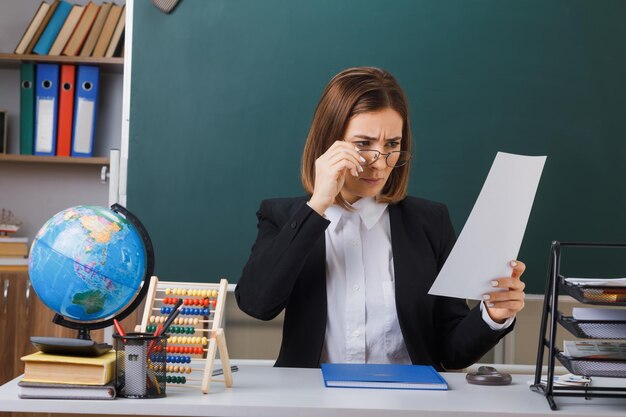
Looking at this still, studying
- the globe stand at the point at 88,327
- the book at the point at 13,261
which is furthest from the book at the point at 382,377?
the book at the point at 13,261

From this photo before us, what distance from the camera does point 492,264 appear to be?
1.69 meters

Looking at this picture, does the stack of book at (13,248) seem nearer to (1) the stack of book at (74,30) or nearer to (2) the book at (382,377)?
(1) the stack of book at (74,30)

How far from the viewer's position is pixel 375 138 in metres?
2.07

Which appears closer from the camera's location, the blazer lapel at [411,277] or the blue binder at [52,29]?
the blazer lapel at [411,277]

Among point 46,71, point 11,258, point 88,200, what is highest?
point 46,71

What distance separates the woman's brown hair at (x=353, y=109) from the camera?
2119 millimetres

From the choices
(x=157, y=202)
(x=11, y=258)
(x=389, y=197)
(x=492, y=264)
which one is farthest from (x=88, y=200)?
(x=492, y=264)

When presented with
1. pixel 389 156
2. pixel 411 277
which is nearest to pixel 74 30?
pixel 389 156

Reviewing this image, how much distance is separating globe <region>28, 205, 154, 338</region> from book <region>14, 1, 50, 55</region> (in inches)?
93.9

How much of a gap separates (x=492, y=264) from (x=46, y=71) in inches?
105

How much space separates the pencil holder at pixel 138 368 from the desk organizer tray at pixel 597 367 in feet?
2.58

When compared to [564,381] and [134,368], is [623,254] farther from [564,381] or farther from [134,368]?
[134,368]

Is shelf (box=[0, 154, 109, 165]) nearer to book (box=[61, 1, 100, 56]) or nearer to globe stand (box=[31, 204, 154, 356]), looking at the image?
book (box=[61, 1, 100, 56])

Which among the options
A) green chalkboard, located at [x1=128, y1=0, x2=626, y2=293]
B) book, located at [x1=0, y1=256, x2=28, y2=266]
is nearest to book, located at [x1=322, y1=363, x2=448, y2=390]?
green chalkboard, located at [x1=128, y1=0, x2=626, y2=293]
